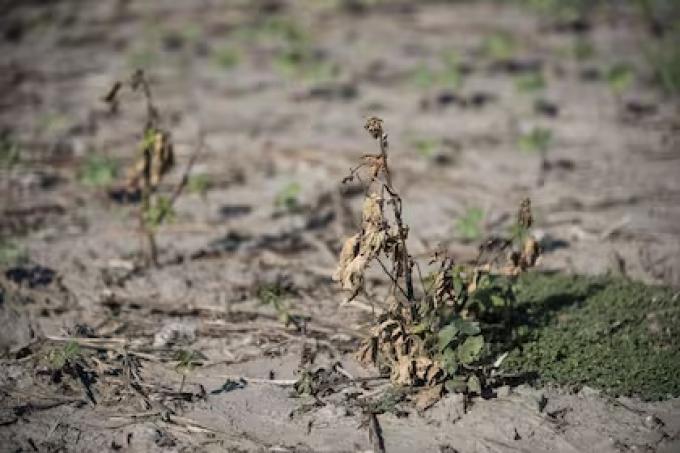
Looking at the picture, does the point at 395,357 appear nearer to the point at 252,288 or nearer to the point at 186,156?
the point at 252,288

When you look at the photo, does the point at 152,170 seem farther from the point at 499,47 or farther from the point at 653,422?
the point at 499,47

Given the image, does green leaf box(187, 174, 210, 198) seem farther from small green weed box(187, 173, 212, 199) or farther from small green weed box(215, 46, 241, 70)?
small green weed box(215, 46, 241, 70)

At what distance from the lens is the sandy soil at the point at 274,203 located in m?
3.76

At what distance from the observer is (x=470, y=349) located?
3.80m

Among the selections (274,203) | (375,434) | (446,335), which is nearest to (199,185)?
(274,203)

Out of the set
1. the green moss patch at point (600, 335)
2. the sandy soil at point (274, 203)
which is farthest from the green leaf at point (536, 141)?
the green moss patch at point (600, 335)

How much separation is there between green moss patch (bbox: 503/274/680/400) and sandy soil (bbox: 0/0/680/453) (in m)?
0.14

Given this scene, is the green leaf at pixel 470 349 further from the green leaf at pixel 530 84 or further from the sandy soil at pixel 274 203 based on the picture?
the green leaf at pixel 530 84

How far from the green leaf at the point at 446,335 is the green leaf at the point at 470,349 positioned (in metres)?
0.06

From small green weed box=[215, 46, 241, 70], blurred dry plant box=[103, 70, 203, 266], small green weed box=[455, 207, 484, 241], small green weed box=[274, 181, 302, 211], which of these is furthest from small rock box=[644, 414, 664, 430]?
small green weed box=[215, 46, 241, 70]

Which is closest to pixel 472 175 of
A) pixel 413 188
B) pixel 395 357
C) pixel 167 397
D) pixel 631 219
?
pixel 413 188

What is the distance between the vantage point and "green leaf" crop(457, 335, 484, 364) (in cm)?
379

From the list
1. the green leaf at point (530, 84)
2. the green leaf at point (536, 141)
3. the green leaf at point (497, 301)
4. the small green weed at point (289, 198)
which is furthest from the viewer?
the green leaf at point (530, 84)

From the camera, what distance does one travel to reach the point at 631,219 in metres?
5.59
